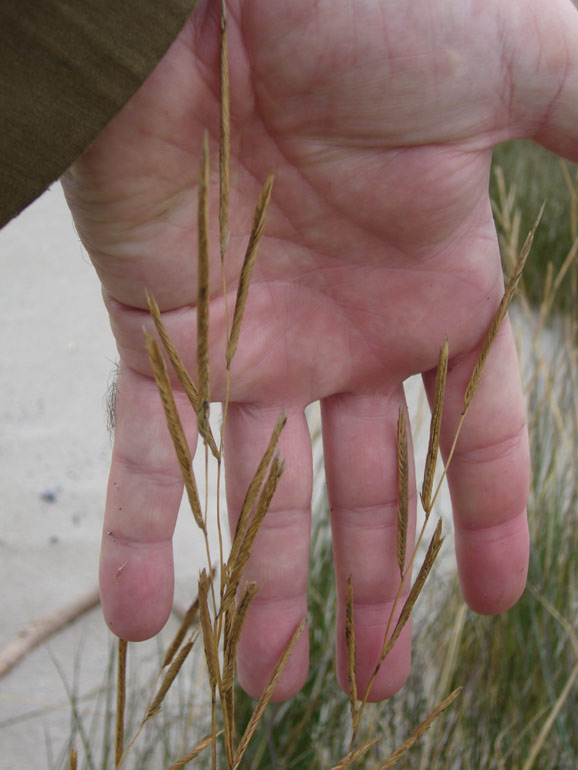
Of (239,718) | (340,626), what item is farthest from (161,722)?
(340,626)

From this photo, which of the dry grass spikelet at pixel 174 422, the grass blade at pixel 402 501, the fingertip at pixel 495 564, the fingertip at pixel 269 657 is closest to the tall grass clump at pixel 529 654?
the fingertip at pixel 495 564

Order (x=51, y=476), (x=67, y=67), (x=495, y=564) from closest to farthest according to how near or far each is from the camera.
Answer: (x=67, y=67) < (x=495, y=564) < (x=51, y=476)

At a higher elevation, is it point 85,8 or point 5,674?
point 85,8

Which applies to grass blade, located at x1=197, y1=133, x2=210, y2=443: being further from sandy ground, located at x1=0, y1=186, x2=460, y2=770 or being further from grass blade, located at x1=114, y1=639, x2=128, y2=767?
sandy ground, located at x1=0, y1=186, x2=460, y2=770

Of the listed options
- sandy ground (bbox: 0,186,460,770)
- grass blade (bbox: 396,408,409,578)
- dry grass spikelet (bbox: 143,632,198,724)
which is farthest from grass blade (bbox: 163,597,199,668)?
sandy ground (bbox: 0,186,460,770)

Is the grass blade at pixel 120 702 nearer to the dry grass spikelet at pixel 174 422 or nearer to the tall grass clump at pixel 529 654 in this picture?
the dry grass spikelet at pixel 174 422

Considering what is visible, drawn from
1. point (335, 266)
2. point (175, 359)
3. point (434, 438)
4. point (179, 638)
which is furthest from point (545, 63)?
point (179, 638)

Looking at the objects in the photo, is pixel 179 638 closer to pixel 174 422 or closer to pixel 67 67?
pixel 174 422

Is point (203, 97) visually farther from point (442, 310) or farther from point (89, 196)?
point (442, 310)
